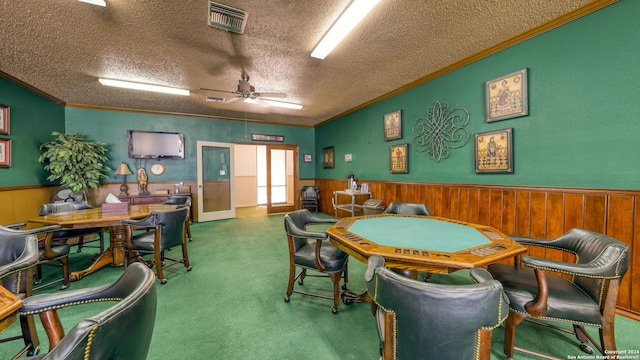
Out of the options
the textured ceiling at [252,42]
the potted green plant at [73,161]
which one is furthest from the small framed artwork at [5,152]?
the textured ceiling at [252,42]

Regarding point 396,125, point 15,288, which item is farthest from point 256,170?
A: point 15,288

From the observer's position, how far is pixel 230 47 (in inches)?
109

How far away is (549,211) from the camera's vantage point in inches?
95.0

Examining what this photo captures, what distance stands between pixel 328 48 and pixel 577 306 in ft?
10.2

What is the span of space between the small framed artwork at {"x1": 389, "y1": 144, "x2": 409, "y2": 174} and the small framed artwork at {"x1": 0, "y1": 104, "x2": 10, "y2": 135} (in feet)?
20.8

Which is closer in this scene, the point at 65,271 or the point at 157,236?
the point at 65,271

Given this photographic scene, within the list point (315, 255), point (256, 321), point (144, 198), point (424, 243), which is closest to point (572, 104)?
point (424, 243)

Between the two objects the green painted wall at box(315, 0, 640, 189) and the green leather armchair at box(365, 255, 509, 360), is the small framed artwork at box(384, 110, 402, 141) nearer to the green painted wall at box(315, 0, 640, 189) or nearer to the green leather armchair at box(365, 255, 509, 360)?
the green painted wall at box(315, 0, 640, 189)

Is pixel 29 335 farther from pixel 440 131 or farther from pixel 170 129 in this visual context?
pixel 170 129

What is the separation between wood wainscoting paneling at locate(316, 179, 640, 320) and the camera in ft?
6.47

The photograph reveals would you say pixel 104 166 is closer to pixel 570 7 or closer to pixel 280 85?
pixel 280 85

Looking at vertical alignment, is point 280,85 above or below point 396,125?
above

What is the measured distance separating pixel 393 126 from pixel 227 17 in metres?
3.22

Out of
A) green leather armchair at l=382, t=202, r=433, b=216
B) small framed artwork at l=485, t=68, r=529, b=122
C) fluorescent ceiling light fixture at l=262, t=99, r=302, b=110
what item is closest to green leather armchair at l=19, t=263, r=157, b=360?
green leather armchair at l=382, t=202, r=433, b=216
